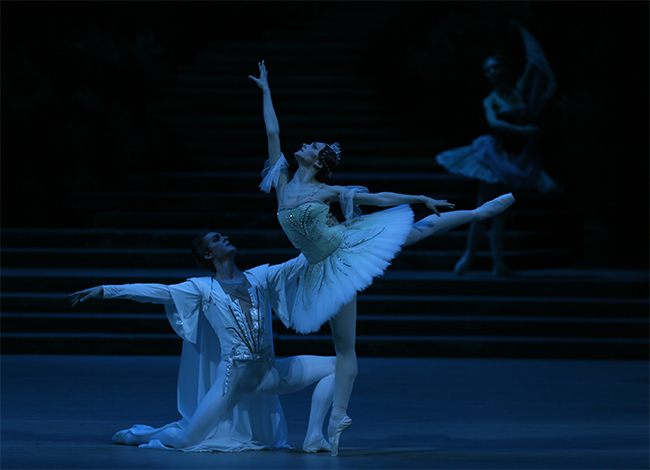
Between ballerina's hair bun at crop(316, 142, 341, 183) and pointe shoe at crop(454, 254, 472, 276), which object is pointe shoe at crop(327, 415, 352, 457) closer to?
ballerina's hair bun at crop(316, 142, 341, 183)

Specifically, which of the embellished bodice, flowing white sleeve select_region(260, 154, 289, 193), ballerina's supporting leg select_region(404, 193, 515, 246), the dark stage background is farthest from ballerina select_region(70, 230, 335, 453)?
the dark stage background

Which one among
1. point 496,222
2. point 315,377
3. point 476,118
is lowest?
point 315,377

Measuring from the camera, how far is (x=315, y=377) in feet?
12.8

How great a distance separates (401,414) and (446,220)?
4.40ft

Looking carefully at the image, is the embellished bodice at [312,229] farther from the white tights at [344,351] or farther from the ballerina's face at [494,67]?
the ballerina's face at [494,67]

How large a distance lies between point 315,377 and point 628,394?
2.35m

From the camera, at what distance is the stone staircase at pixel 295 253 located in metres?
6.30

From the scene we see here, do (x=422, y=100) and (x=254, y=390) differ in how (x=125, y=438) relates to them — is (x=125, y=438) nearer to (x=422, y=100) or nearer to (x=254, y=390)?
(x=254, y=390)

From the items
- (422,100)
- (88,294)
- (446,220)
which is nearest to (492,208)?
(446,220)

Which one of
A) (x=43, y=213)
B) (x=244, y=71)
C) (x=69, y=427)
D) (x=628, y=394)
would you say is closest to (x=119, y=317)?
(x=69, y=427)

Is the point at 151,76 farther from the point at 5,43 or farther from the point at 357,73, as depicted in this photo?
the point at 357,73

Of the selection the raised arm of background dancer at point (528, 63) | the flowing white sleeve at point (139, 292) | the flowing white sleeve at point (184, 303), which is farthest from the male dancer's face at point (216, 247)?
the raised arm of background dancer at point (528, 63)

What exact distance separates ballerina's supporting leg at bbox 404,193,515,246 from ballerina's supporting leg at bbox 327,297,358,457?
0.44 m

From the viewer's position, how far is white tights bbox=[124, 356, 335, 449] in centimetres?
380
